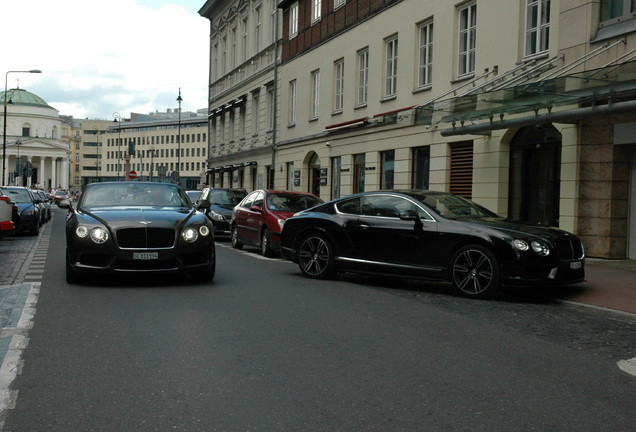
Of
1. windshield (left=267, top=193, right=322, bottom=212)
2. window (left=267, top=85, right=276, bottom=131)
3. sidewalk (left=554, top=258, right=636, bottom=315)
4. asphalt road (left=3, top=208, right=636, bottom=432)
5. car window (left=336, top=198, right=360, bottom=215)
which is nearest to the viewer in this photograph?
asphalt road (left=3, top=208, right=636, bottom=432)

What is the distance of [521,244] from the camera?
9523 mm

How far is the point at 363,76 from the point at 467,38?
23.3ft

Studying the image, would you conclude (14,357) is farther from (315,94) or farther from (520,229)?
(315,94)

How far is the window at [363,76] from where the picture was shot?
26.2 m

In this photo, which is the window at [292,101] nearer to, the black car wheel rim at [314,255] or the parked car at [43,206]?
the parked car at [43,206]

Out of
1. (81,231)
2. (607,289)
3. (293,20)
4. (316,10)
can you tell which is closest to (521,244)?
(607,289)

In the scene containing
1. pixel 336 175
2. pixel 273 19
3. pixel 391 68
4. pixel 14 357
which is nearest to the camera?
pixel 14 357

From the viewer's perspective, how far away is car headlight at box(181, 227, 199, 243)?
408 inches

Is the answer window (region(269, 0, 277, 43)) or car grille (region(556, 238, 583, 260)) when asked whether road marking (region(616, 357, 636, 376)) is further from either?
window (region(269, 0, 277, 43))

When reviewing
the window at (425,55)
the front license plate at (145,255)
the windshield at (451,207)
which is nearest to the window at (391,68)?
the window at (425,55)

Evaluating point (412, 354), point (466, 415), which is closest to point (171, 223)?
point (412, 354)

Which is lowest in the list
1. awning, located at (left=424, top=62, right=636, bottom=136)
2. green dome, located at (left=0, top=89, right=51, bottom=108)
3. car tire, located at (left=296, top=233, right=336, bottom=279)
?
car tire, located at (left=296, top=233, right=336, bottom=279)

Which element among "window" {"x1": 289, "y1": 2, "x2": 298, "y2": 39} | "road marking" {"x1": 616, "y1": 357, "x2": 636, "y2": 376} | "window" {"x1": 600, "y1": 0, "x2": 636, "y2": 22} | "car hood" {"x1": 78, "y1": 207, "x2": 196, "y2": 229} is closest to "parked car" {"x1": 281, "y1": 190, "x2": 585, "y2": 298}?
"car hood" {"x1": 78, "y1": 207, "x2": 196, "y2": 229}

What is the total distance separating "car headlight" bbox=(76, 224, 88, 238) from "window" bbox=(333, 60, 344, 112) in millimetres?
18914
